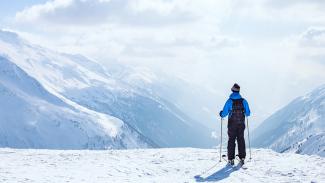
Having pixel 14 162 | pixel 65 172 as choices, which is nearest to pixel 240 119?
pixel 65 172

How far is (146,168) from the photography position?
2045 centimetres

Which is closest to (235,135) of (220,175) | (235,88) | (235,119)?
(235,119)

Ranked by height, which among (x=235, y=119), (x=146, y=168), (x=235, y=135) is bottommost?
(x=146, y=168)

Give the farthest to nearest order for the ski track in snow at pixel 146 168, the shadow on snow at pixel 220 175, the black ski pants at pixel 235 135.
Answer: the black ski pants at pixel 235 135, the shadow on snow at pixel 220 175, the ski track in snow at pixel 146 168

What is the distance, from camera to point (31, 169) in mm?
18500

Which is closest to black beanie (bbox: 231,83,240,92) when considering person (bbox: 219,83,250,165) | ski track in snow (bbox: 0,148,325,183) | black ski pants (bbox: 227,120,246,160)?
person (bbox: 219,83,250,165)

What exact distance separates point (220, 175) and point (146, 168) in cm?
320

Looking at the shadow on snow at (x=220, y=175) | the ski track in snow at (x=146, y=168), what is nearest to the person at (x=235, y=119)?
the ski track in snow at (x=146, y=168)

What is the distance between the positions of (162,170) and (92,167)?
9.66ft

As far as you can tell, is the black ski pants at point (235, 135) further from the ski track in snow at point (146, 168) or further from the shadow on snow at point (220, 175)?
the shadow on snow at point (220, 175)

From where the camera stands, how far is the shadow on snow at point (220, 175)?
18.8 metres

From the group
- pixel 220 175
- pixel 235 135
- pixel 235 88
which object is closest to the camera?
pixel 220 175

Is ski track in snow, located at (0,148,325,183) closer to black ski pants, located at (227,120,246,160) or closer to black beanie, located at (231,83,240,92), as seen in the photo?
black ski pants, located at (227,120,246,160)

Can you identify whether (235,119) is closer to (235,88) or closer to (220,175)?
(235,88)
